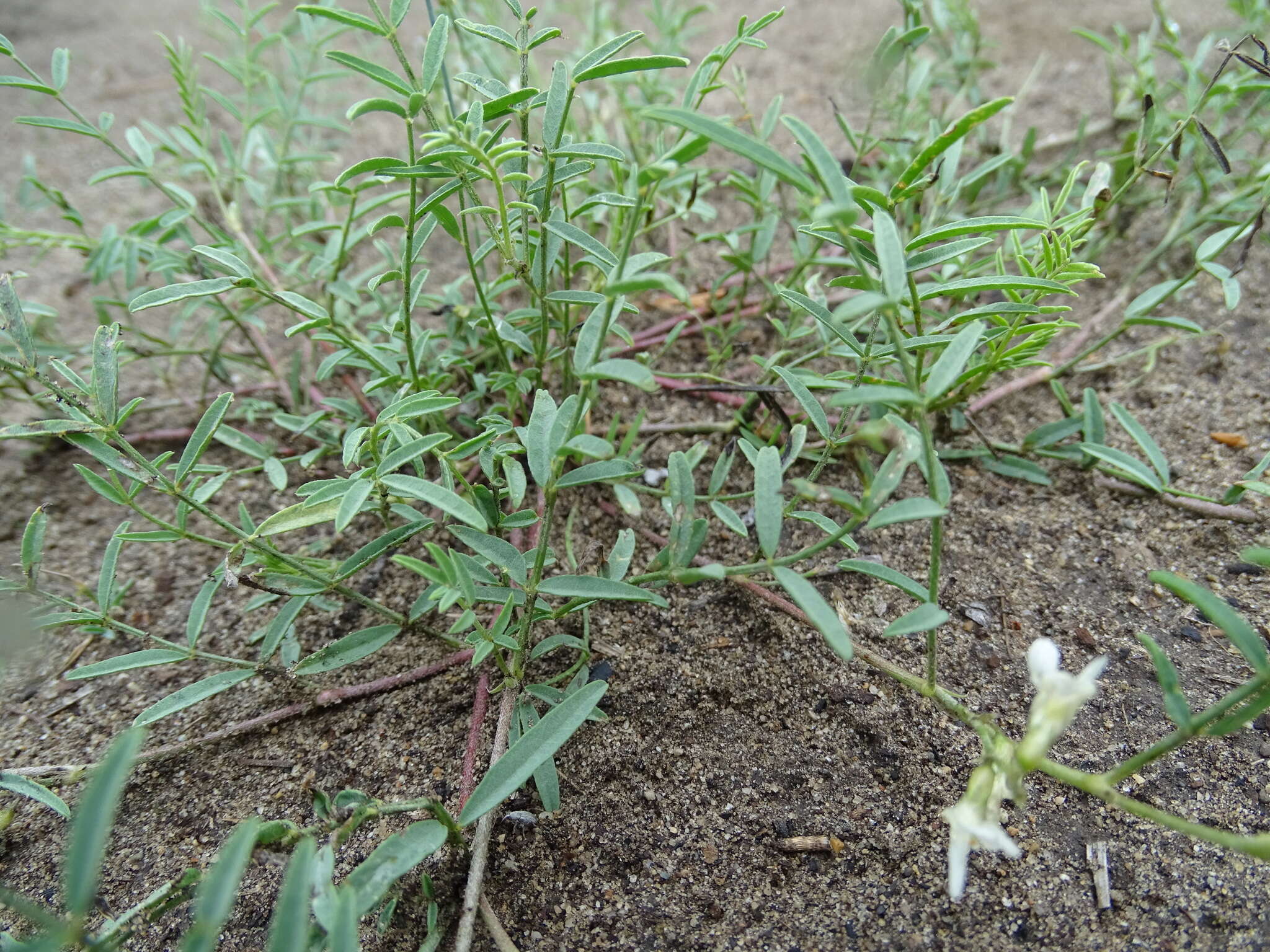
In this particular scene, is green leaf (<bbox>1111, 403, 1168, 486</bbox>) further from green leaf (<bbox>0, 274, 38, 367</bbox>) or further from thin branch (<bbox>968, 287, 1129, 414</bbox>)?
green leaf (<bbox>0, 274, 38, 367</bbox>)

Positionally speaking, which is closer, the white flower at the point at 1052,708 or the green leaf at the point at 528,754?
the white flower at the point at 1052,708

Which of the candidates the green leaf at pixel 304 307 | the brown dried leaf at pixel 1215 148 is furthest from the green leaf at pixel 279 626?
the brown dried leaf at pixel 1215 148

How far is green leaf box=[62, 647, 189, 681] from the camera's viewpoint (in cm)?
90

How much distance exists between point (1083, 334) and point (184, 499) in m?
1.45

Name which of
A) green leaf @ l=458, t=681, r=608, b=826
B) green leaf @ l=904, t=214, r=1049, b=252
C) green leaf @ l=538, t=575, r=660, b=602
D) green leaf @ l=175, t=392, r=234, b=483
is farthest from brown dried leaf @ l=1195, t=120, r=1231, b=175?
green leaf @ l=175, t=392, r=234, b=483

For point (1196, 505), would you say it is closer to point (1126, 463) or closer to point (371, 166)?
point (1126, 463)

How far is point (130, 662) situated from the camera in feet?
3.01

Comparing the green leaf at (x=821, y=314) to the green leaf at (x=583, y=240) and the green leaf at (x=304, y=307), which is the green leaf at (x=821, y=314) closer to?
the green leaf at (x=583, y=240)

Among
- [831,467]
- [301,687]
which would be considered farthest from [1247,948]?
[301,687]

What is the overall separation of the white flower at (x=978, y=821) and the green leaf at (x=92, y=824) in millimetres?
580

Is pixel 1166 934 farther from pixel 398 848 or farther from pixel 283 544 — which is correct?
pixel 283 544

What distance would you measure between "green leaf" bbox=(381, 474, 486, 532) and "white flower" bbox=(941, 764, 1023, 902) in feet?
1.61

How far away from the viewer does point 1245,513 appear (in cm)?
115

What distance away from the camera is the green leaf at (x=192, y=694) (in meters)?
0.89
